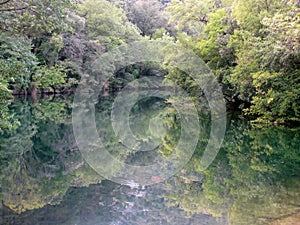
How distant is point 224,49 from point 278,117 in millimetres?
5007

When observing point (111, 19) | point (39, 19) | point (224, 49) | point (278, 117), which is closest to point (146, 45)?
point (111, 19)

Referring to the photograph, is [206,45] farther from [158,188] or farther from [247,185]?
[158,188]

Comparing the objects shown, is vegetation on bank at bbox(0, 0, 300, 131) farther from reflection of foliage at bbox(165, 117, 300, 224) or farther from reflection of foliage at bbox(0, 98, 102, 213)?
reflection of foliage at bbox(165, 117, 300, 224)

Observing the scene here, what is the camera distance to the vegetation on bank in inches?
302

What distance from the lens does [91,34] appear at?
33.1 metres

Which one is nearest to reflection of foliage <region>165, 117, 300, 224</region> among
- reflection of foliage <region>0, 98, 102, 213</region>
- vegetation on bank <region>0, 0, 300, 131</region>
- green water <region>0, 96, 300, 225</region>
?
green water <region>0, 96, 300, 225</region>

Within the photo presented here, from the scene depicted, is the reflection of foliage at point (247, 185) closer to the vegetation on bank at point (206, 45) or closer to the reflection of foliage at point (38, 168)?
the reflection of foliage at point (38, 168)

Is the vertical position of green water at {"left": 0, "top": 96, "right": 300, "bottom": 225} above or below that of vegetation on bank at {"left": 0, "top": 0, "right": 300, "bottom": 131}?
below

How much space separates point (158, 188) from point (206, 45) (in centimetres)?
1405

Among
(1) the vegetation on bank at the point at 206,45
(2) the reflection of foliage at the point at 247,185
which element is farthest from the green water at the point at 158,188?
(1) the vegetation on bank at the point at 206,45

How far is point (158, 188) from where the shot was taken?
666 cm

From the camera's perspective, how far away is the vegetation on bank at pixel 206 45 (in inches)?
302

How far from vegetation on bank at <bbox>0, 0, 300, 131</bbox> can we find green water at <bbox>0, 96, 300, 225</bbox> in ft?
4.46

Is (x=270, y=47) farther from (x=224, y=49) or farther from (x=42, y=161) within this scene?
(x=42, y=161)
